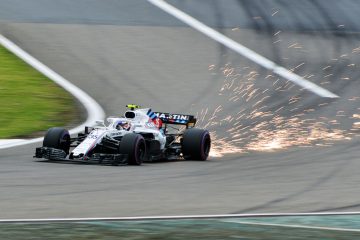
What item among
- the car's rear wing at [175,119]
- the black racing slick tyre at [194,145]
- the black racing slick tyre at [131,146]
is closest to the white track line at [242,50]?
the car's rear wing at [175,119]

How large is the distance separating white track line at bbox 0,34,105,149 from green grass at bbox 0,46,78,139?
0.75 ft

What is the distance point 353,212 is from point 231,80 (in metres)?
15.2

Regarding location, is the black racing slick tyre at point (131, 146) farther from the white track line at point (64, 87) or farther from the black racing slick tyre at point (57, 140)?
the white track line at point (64, 87)

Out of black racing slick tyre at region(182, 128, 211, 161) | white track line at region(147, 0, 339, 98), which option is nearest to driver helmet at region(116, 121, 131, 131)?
black racing slick tyre at region(182, 128, 211, 161)

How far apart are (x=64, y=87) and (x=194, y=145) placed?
301 inches

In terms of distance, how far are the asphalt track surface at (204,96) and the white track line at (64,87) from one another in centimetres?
32

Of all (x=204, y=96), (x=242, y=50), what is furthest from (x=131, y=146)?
(x=242, y=50)

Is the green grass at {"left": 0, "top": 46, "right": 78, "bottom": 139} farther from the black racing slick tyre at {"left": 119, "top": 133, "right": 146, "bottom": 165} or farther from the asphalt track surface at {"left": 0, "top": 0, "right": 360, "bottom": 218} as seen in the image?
the black racing slick tyre at {"left": 119, "top": 133, "right": 146, "bottom": 165}

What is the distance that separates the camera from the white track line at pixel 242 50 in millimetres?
24828

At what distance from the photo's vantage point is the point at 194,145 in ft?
55.2

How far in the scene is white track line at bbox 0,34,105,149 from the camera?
19.8m

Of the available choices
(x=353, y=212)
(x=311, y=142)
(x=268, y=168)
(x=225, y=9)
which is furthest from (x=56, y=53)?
(x=353, y=212)

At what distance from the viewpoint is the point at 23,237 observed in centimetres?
827

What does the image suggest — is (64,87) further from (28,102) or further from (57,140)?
(57,140)
